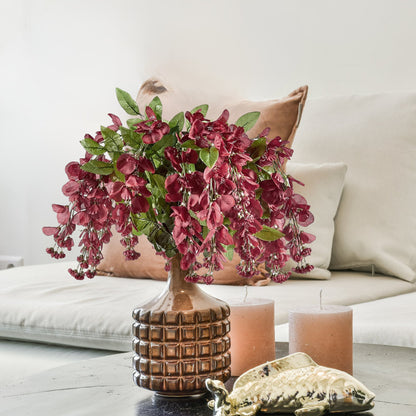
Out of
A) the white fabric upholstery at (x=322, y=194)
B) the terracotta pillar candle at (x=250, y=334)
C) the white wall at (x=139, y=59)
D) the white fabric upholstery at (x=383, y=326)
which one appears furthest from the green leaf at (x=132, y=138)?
Result: the white wall at (x=139, y=59)

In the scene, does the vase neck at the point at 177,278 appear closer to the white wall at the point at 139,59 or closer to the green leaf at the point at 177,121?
the green leaf at the point at 177,121

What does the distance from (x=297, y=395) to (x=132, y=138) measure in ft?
1.21

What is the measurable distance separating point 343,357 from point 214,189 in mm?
358

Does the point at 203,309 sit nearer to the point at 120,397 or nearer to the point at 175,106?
the point at 120,397

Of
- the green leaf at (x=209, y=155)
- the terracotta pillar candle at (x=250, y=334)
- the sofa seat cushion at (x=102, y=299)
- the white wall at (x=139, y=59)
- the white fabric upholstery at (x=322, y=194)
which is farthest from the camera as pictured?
the white wall at (x=139, y=59)

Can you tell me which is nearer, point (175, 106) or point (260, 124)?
point (260, 124)

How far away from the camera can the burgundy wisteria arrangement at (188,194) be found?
2.52 feet

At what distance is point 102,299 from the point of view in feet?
5.74

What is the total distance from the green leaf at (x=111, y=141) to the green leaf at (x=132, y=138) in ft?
0.06

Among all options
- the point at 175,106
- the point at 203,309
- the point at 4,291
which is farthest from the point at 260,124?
the point at 203,309

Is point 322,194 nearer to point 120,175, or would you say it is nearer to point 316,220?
point 316,220

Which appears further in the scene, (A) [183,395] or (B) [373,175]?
(B) [373,175]

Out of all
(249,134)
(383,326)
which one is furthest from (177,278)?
(249,134)

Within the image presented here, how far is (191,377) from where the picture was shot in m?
0.89
